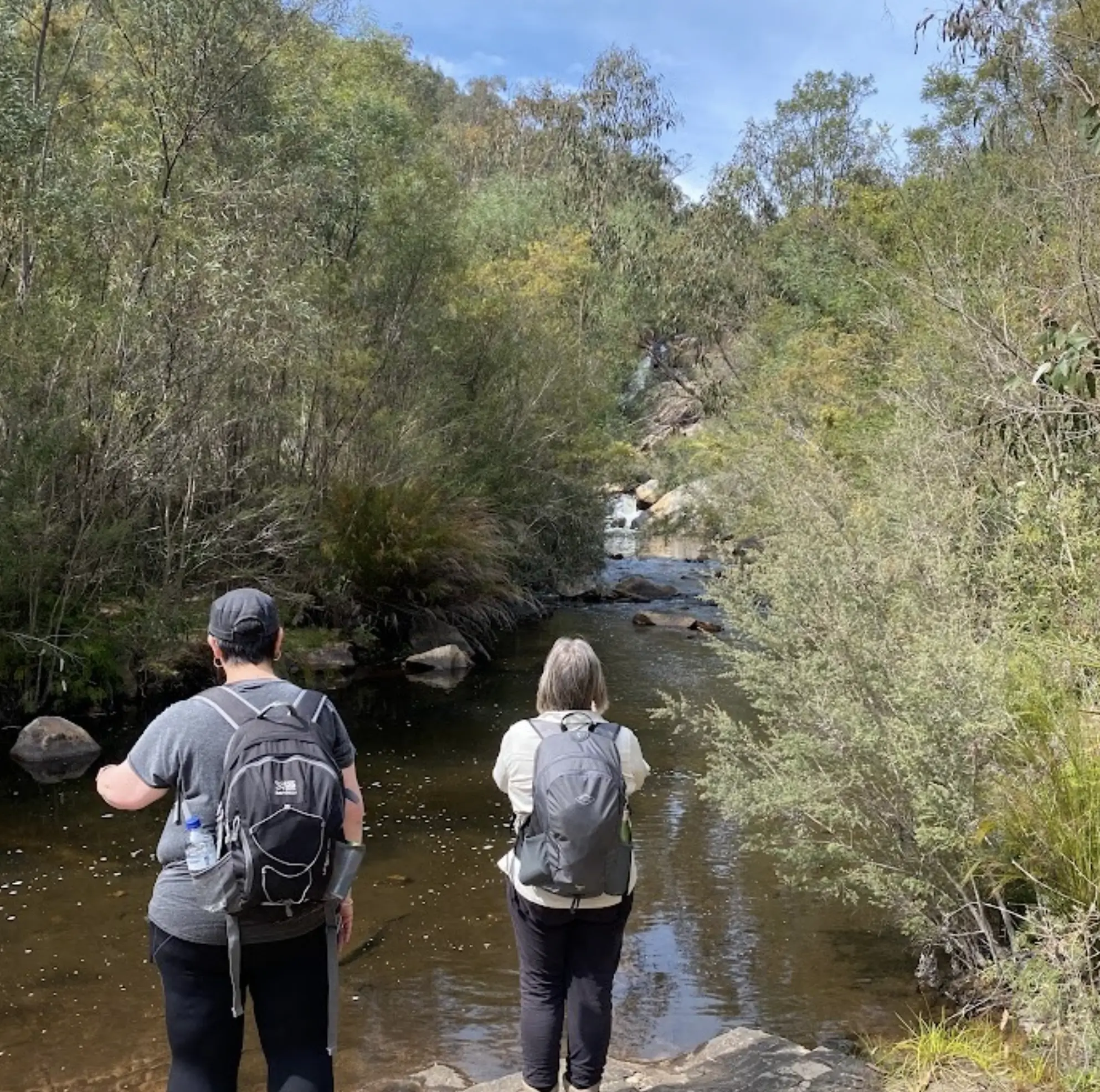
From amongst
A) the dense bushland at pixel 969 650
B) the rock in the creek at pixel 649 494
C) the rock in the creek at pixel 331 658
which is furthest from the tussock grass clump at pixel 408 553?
the rock in the creek at pixel 649 494

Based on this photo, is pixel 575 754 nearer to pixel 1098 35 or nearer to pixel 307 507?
pixel 1098 35

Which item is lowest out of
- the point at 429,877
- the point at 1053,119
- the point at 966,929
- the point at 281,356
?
the point at 429,877

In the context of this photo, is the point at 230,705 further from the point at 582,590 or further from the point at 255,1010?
the point at 582,590

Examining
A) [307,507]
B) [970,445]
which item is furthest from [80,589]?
[970,445]

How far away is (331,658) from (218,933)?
40.5ft

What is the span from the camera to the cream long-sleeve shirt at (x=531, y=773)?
3.31m

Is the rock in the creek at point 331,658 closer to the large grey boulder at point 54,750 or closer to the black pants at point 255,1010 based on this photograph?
the large grey boulder at point 54,750

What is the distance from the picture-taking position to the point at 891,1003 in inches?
212

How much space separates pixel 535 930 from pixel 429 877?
14.0ft

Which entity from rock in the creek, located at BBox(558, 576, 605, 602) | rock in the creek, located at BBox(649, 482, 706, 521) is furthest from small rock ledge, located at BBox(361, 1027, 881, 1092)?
rock in the creek, located at BBox(649, 482, 706, 521)

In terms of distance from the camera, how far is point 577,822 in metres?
3.14

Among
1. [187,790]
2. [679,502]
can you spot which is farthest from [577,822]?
[679,502]

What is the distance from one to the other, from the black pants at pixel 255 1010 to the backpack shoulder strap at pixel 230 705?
1.80 feet

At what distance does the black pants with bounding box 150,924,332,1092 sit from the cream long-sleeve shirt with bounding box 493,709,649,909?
73 cm
